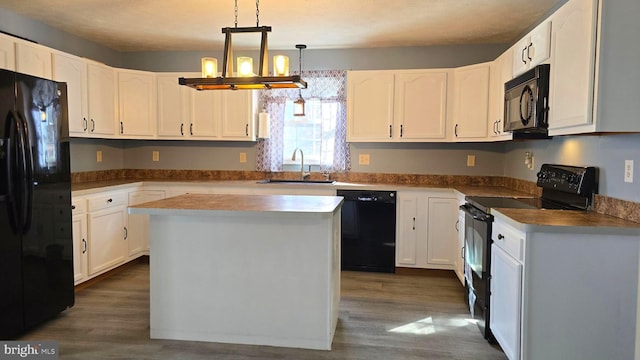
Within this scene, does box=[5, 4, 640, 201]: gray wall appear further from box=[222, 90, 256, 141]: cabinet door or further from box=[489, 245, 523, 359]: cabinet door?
box=[489, 245, 523, 359]: cabinet door

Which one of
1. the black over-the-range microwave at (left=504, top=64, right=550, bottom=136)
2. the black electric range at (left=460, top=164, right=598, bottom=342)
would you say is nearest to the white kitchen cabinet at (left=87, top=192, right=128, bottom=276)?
the black electric range at (left=460, top=164, right=598, bottom=342)

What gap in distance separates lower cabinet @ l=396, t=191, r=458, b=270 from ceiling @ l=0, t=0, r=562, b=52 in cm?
158

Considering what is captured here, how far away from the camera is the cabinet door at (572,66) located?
2.16 m

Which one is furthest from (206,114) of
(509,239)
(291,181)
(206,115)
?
(509,239)

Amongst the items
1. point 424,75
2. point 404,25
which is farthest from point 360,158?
Result: point 404,25

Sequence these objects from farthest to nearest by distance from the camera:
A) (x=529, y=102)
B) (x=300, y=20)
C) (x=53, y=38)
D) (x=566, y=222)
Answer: (x=53, y=38)
(x=300, y=20)
(x=529, y=102)
(x=566, y=222)

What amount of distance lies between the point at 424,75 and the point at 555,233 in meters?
2.54

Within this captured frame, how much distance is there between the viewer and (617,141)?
7.98 ft

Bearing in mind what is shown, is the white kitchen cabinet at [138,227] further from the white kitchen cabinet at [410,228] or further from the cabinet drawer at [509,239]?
the cabinet drawer at [509,239]

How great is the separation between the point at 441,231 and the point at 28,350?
11.1 feet

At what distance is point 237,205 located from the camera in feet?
8.66

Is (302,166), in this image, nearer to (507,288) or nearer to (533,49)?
(533,49)

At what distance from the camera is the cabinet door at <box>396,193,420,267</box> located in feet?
13.7

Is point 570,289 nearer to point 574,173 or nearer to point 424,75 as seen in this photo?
point 574,173
